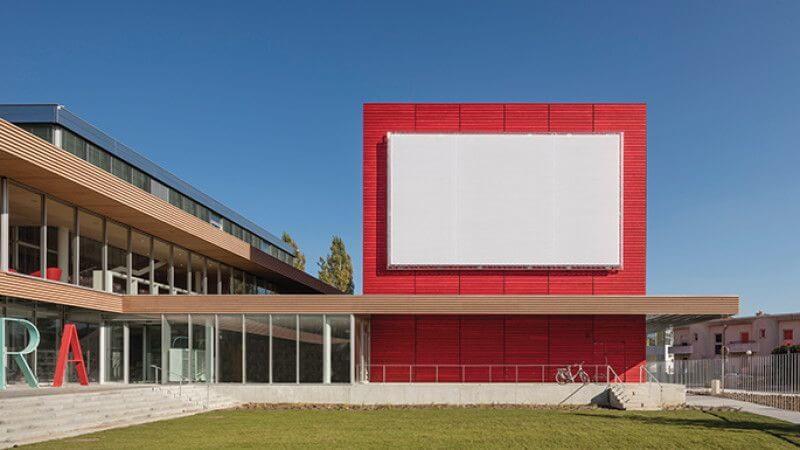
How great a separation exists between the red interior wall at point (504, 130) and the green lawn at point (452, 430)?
24.7 ft

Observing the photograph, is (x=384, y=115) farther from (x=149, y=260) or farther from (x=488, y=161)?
(x=149, y=260)

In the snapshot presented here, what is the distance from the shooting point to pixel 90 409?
909 inches

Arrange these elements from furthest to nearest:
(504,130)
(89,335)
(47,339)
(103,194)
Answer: (504,130)
(89,335)
(47,339)
(103,194)

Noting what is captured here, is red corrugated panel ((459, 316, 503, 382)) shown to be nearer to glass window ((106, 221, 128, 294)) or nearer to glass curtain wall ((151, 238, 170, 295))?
glass curtain wall ((151, 238, 170, 295))

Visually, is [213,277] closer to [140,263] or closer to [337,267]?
[140,263]

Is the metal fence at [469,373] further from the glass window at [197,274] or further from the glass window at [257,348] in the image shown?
the glass window at [197,274]

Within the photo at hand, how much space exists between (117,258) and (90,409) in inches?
456

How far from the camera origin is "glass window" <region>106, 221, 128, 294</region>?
3303cm

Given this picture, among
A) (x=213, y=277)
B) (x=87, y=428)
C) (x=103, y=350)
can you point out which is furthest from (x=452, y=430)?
(x=213, y=277)

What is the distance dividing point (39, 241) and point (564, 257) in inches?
777

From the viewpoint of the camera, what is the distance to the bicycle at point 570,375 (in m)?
33.9

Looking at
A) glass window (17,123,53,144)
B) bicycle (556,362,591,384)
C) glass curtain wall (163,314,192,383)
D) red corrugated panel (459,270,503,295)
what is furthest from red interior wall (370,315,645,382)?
glass window (17,123,53,144)

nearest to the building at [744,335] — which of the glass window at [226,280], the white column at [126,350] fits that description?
the glass window at [226,280]

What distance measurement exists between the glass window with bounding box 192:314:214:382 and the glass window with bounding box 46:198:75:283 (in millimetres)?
4909
